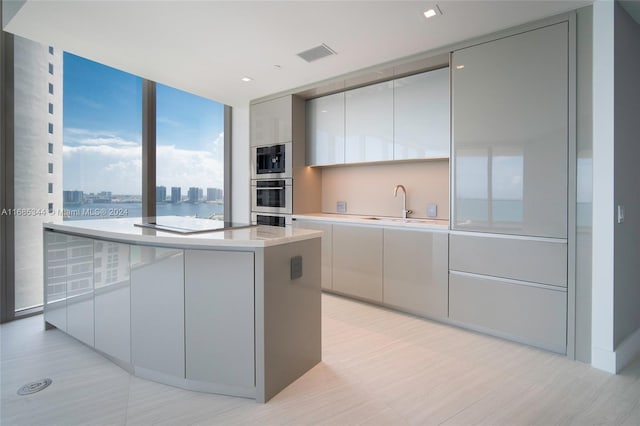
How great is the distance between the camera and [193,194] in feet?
15.1

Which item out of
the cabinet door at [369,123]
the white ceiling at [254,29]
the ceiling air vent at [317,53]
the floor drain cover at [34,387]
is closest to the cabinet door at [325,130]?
the cabinet door at [369,123]

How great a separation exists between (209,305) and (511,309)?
7.32 feet

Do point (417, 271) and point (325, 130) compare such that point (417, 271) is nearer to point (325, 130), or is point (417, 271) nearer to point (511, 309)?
point (511, 309)

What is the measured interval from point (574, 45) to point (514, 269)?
5.35 feet

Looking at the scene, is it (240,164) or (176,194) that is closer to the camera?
(176,194)

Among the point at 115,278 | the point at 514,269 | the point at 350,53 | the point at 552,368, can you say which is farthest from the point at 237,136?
the point at 552,368

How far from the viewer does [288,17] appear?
7.82ft

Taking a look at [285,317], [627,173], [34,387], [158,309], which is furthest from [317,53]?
[34,387]

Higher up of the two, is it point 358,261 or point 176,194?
point 176,194

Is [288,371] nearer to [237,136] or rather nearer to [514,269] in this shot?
[514,269]

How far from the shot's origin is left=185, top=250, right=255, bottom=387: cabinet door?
1.76 metres

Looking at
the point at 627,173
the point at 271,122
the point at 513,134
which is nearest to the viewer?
the point at 627,173

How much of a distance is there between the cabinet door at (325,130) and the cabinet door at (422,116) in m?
0.73

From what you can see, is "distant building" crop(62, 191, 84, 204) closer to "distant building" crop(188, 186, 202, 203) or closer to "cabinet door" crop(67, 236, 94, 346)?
"cabinet door" crop(67, 236, 94, 346)
